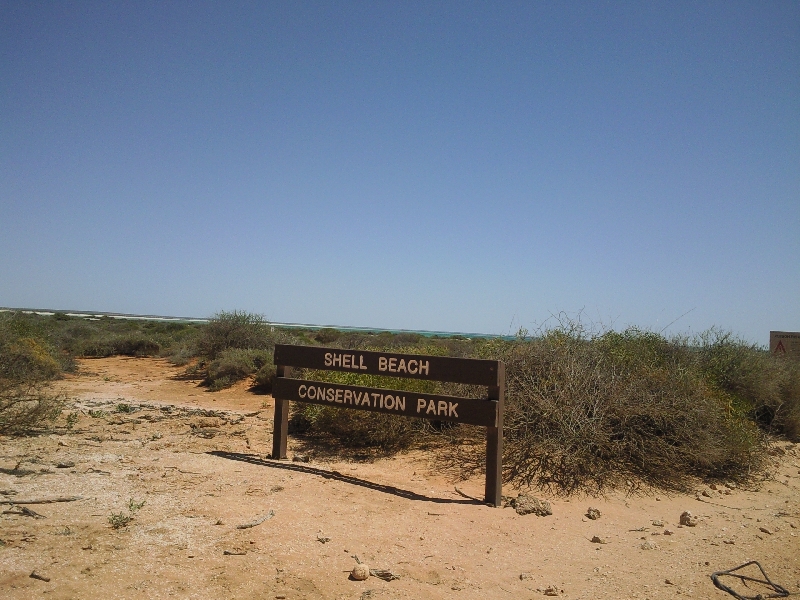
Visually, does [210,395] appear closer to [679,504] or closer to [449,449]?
[449,449]

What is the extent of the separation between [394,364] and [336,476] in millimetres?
1481

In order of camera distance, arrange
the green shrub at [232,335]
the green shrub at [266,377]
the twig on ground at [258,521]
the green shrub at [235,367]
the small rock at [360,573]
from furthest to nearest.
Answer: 1. the green shrub at [232,335]
2. the green shrub at [235,367]
3. the green shrub at [266,377]
4. the twig on ground at [258,521]
5. the small rock at [360,573]

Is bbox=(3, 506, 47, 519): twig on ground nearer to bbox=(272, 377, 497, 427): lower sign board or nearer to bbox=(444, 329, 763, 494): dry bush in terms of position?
bbox=(272, 377, 497, 427): lower sign board

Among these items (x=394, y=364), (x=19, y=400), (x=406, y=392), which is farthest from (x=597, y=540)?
(x=19, y=400)

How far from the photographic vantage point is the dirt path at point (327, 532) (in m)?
3.78

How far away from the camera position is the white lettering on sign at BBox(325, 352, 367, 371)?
6949 mm

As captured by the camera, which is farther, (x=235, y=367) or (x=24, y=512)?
(x=235, y=367)

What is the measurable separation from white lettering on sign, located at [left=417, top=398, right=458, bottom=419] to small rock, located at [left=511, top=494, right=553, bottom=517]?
1080mm

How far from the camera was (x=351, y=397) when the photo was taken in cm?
693

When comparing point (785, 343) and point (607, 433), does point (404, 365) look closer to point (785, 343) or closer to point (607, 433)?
point (607, 433)

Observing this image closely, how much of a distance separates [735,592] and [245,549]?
352cm

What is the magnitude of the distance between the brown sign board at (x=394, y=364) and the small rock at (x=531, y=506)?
4.07 ft

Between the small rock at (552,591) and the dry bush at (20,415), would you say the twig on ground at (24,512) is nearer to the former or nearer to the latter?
the dry bush at (20,415)

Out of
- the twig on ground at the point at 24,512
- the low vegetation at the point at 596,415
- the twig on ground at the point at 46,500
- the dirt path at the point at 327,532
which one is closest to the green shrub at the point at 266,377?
the low vegetation at the point at 596,415
